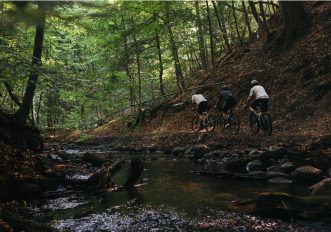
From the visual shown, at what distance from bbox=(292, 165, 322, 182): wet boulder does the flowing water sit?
27.5 inches

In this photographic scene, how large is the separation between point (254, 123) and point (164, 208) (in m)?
9.52

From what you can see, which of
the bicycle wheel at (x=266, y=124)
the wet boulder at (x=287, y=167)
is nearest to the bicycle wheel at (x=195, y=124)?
the bicycle wheel at (x=266, y=124)

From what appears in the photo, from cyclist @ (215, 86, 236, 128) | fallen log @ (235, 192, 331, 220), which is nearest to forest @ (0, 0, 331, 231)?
fallen log @ (235, 192, 331, 220)

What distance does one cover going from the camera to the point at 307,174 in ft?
33.2

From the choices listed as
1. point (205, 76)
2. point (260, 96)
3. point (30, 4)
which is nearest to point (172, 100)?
point (205, 76)

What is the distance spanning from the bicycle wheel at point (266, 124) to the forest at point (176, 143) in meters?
0.04

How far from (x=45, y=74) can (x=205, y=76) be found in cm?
2023

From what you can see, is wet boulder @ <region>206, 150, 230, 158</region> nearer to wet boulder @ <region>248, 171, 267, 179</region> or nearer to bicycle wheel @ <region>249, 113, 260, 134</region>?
bicycle wheel @ <region>249, 113, 260, 134</region>

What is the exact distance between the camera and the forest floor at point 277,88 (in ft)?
53.0

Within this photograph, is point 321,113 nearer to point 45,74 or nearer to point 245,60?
point 245,60

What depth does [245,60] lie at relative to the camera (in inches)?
966

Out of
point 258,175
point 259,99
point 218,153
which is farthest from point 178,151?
point 258,175

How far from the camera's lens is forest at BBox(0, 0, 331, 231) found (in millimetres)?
7145

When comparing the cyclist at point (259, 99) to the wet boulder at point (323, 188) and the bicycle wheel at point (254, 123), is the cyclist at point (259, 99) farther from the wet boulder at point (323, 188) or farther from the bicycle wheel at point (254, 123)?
the wet boulder at point (323, 188)
